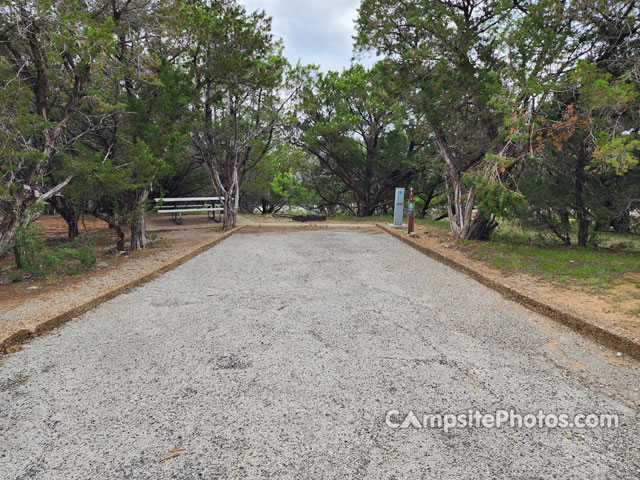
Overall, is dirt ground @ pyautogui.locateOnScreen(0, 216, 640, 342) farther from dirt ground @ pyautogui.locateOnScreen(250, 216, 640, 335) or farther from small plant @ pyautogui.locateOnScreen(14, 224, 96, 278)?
small plant @ pyautogui.locateOnScreen(14, 224, 96, 278)

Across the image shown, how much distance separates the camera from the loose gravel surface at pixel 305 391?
5.30 feet

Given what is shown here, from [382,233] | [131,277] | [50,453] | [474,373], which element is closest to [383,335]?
[474,373]

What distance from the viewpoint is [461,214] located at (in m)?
8.15

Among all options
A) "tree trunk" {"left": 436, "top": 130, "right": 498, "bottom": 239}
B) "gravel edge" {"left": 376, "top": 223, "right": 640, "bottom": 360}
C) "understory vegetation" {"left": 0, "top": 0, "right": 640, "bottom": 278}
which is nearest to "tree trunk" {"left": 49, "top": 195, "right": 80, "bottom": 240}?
"understory vegetation" {"left": 0, "top": 0, "right": 640, "bottom": 278}

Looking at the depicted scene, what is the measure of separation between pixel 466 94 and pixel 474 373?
640 cm

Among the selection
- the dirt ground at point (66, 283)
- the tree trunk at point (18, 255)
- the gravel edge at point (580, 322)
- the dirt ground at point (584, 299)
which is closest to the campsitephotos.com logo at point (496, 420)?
the gravel edge at point (580, 322)

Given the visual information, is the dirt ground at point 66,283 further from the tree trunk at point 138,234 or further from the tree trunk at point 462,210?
the tree trunk at point 462,210

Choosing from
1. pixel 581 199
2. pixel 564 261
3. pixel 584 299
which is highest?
pixel 581 199

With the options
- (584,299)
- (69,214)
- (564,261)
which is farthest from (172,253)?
(564,261)

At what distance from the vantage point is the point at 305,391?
216cm

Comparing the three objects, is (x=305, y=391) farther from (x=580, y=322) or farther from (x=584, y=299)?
Answer: (x=584, y=299)

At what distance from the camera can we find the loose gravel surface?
63.6 inches

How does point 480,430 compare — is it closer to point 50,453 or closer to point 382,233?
point 50,453

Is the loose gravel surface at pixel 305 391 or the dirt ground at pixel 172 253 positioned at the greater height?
the dirt ground at pixel 172 253
